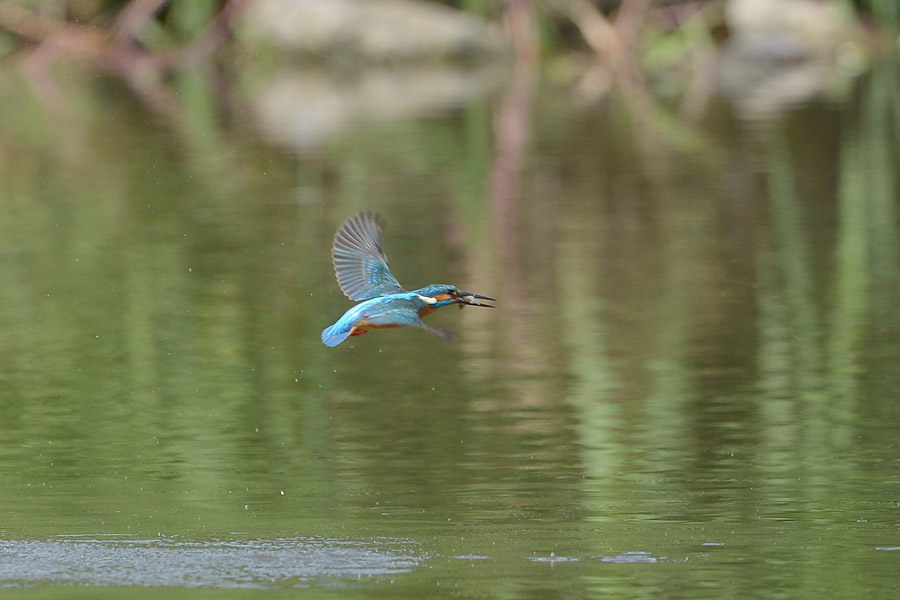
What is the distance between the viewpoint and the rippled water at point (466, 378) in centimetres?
471

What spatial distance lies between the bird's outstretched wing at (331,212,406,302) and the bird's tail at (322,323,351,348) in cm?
48

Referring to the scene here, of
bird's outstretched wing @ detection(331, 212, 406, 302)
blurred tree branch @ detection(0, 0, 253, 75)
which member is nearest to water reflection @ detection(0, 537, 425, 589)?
bird's outstretched wing @ detection(331, 212, 406, 302)

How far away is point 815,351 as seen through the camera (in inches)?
287

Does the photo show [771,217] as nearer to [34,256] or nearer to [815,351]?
[815,351]

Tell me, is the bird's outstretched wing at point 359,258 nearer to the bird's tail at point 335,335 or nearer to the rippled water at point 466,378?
the bird's tail at point 335,335

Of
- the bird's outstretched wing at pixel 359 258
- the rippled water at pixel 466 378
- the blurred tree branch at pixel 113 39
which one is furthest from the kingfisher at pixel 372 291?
the blurred tree branch at pixel 113 39

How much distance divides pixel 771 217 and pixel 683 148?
3247 millimetres

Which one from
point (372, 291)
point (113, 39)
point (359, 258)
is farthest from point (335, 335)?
point (113, 39)

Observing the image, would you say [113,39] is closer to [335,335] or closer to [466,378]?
[466,378]

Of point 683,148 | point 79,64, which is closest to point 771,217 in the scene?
point 683,148

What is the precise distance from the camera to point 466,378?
6.97m

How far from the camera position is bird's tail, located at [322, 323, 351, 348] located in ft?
15.4

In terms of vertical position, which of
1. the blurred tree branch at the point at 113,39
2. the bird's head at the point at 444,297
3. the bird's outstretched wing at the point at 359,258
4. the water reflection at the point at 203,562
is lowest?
the water reflection at the point at 203,562

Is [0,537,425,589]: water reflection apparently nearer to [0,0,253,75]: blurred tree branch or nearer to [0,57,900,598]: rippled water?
[0,57,900,598]: rippled water
